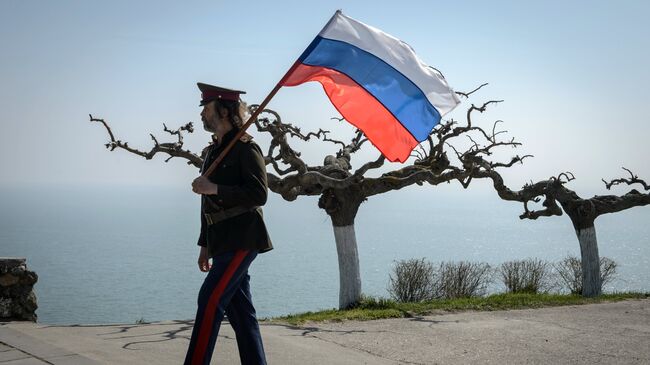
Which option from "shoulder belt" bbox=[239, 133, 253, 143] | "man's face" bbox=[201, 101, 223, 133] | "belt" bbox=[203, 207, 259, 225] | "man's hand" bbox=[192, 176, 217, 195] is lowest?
"belt" bbox=[203, 207, 259, 225]

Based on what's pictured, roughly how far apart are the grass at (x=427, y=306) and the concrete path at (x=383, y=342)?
0.55 meters

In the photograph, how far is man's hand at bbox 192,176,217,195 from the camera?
4625mm

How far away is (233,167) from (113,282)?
29.2 m

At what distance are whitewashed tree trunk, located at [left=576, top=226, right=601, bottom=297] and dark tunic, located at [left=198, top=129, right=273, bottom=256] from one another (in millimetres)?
13660

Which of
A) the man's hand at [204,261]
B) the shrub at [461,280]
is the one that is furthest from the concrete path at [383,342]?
the shrub at [461,280]

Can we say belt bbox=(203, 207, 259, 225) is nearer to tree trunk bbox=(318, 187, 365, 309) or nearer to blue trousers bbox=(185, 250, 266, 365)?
blue trousers bbox=(185, 250, 266, 365)

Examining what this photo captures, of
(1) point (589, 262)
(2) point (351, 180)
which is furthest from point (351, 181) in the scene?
(1) point (589, 262)

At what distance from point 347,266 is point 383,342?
5.83 meters

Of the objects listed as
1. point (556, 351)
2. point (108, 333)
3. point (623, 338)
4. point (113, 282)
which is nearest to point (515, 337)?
point (556, 351)

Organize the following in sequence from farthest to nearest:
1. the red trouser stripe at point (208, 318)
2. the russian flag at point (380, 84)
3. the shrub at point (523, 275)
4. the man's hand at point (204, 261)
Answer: the shrub at point (523, 275)
the russian flag at point (380, 84)
the man's hand at point (204, 261)
the red trouser stripe at point (208, 318)

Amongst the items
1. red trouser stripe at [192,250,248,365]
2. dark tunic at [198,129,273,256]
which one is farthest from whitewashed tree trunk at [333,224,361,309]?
red trouser stripe at [192,250,248,365]

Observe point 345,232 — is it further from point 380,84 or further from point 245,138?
point 245,138

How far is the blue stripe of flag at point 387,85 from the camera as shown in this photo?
247 inches

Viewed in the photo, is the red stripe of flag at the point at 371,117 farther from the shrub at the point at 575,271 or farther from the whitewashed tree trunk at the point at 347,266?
the shrub at the point at 575,271
